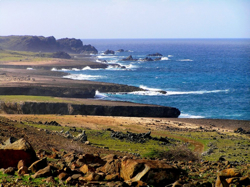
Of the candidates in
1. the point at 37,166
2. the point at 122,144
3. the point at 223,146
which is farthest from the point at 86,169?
the point at 223,146

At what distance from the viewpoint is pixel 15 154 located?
14211 millimetres

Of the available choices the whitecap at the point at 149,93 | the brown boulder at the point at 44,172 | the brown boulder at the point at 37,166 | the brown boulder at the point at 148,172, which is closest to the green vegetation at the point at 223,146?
the brown boulder at the point at 148,172

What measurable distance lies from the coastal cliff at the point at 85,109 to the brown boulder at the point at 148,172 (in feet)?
120

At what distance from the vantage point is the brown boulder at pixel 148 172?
12.8m

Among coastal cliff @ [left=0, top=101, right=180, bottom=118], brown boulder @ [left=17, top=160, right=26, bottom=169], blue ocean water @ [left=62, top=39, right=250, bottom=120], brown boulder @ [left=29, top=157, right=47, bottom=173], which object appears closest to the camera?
brown boulder @ [left=29, top=157, right=47, bottom=173]

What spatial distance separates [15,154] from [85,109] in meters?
35.9

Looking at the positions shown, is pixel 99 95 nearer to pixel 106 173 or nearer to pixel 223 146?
pixel 223 146

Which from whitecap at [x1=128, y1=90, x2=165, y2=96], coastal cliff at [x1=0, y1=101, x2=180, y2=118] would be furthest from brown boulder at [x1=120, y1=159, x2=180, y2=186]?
whitecap at [x1=128, y1=90, x2=165, y2=96]

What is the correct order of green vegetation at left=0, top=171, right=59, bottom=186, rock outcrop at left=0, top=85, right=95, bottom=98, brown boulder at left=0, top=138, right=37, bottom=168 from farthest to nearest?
rock outcrop at left=0, top=85, right=95, bottom=98 → brown boulder at left=0, top=138, right=37, bottom=168 → green vegetation at left=0, top=171, right=59, bottom=186

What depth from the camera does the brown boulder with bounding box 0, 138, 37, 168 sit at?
557 inches

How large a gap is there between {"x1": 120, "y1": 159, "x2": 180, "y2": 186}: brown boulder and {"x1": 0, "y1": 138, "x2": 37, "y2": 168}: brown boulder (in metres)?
4.03

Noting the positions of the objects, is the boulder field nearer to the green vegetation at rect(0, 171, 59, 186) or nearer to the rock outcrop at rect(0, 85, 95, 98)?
the green vegetation at rect(0, 171, 59, 186)

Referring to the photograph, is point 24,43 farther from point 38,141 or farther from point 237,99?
point 38,141

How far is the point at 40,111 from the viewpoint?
158 feet
